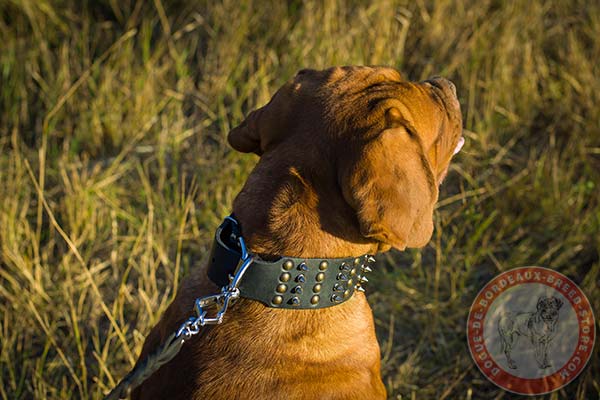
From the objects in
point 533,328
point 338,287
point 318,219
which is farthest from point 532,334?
point 318,219

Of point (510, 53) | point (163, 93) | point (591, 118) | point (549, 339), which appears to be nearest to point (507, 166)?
point (591, 118)

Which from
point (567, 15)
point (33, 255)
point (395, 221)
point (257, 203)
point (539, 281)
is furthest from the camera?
point (567, 15)

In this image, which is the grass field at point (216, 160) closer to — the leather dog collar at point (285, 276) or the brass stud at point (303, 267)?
the leather dog collar at point (285, 276)

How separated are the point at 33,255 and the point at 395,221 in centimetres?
287

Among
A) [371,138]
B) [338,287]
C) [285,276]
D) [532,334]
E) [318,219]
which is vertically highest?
[371,138]

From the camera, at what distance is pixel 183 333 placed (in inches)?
91.5

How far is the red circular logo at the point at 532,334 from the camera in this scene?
3.76 meters

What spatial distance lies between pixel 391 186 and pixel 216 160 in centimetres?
270

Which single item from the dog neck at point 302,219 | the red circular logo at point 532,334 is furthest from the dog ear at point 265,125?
the red circular logo at point 532,334

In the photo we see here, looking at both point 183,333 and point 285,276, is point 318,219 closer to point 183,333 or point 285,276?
point 285,276

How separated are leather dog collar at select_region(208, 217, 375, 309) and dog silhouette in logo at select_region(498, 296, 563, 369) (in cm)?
169

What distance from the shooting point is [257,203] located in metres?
2.47

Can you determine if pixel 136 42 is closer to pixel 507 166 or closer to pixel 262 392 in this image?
pixel 507 166

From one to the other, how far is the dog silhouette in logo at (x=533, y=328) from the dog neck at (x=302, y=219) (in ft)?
5.78
